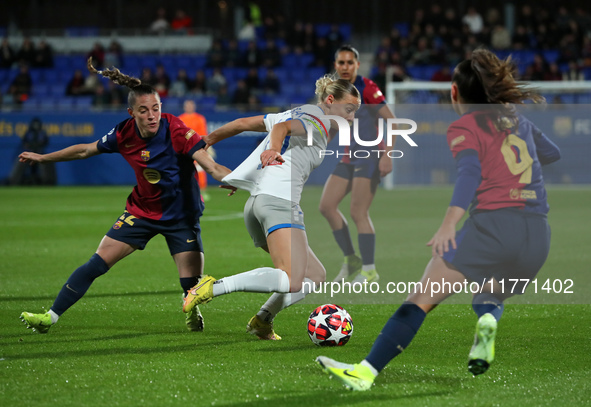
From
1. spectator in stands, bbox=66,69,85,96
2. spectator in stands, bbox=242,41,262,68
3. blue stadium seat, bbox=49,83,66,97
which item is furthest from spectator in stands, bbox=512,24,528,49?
blue stadium seat, bbox=49,83,66,97

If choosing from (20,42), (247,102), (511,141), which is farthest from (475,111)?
(20,42)

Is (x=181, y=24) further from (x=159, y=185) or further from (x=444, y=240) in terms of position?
(x=444, y=240)

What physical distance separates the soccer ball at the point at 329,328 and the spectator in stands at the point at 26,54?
73.5 ft

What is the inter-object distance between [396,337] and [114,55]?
2223cm

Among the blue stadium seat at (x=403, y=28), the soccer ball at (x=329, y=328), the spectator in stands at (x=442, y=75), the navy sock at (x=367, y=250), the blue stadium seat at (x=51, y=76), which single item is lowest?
the navy sock at (x=367, y=250)

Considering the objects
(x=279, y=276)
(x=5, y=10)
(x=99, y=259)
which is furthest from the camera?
(x=5, y=10)

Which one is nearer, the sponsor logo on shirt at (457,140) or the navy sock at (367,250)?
the sponsor logo on shirt at (457,140)

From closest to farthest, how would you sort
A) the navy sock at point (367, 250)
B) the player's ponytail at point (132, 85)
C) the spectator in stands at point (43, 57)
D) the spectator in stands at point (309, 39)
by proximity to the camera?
the player's ponytail at point (132, 85) < the navy sock at point (367, 250) < the spectator in stands at point (309, 39) < the spectator in stands at point (43, 57)

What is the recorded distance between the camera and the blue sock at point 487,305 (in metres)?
4.21

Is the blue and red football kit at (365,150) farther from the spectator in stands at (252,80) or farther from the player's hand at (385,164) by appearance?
the spectator in stands at (252,80)

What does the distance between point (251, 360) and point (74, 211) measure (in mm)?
11765

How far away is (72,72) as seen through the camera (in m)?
25.7

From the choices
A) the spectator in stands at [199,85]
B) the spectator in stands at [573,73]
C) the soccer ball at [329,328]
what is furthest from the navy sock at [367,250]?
the spectator in stands at [199,85]

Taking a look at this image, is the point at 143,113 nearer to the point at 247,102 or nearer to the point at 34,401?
the point at 34,401
